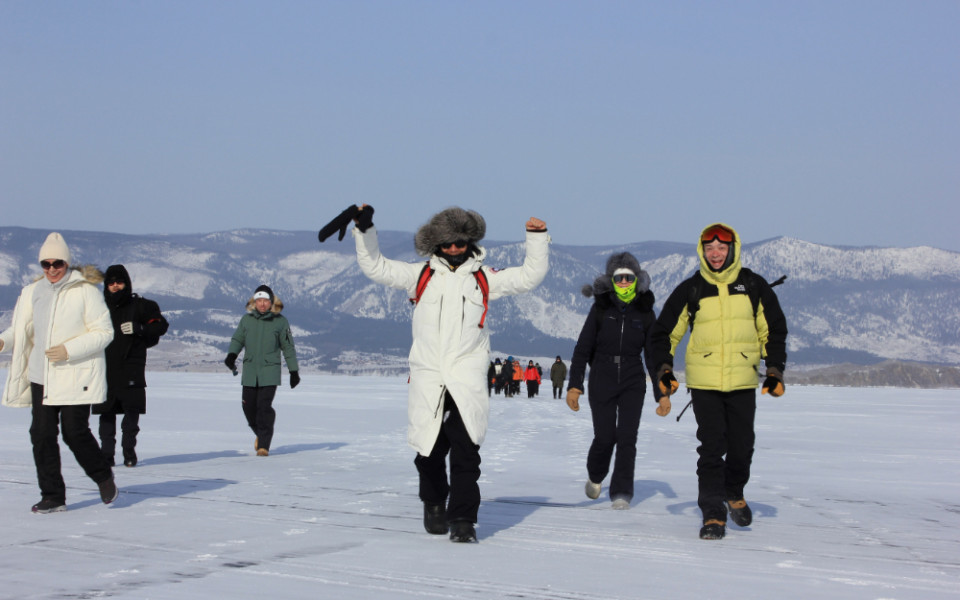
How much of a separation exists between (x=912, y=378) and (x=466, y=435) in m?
102

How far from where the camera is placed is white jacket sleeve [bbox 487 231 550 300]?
5559 mm

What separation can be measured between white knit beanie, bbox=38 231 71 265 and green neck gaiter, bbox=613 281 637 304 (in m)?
3.59

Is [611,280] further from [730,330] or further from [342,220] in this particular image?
[342,220]

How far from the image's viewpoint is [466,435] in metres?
5.46

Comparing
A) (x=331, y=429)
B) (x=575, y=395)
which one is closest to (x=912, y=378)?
(x=331, y=429)

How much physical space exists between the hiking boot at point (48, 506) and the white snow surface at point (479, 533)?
0.08 m

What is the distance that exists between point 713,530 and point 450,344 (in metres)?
1.75

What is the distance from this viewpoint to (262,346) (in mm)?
10500

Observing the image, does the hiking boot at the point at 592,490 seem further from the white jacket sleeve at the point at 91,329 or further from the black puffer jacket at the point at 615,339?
the white jacket sleeve at the point at 91,329

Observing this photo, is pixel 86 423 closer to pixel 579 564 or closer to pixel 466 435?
pixel 466 435

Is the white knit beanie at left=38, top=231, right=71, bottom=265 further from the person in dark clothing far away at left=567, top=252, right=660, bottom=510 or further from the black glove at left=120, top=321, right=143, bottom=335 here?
the person in dark clothing far away at left=567, top=252, right=660, bottom=510

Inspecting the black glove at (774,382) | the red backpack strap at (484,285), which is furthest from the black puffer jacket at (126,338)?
the black glove at (774,382)

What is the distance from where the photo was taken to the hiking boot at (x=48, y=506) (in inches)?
239

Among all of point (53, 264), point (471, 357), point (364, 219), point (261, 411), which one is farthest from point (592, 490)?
point (261, 411)
